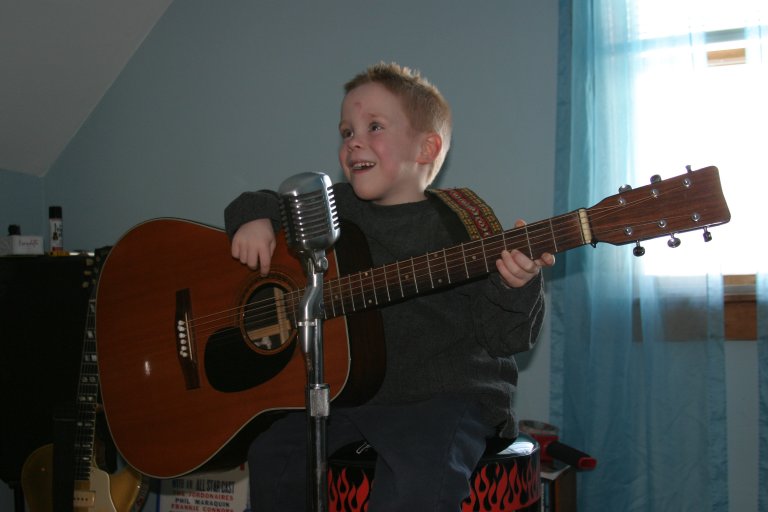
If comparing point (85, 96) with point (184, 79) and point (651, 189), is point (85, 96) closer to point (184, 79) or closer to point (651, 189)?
point (184, 79)

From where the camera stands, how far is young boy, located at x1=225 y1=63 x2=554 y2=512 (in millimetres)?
1175

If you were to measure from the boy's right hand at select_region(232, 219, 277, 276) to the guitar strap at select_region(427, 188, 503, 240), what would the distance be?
375mm

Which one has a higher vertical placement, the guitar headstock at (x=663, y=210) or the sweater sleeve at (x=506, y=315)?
the guitar headstock at (x=663, y=210)

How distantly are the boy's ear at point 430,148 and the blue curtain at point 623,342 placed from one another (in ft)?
1.87

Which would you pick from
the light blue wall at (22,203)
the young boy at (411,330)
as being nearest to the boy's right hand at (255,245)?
the young boy at (411,330)

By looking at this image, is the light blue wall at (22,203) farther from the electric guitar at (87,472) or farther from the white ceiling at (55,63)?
the electric guitar at (87,472)

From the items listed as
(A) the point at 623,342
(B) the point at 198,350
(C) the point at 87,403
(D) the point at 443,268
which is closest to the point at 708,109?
(A) the point at 623,342

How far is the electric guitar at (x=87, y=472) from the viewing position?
176cm

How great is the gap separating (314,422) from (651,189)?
2.05 ft

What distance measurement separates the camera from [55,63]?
2303 millimetres

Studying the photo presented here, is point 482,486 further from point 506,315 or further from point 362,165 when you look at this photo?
point 362,165

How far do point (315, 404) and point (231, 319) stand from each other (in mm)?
546

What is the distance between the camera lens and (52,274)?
1.95m

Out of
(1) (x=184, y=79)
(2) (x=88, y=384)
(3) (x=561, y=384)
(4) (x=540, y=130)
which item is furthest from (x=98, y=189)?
(3) (x=561, y=384)
